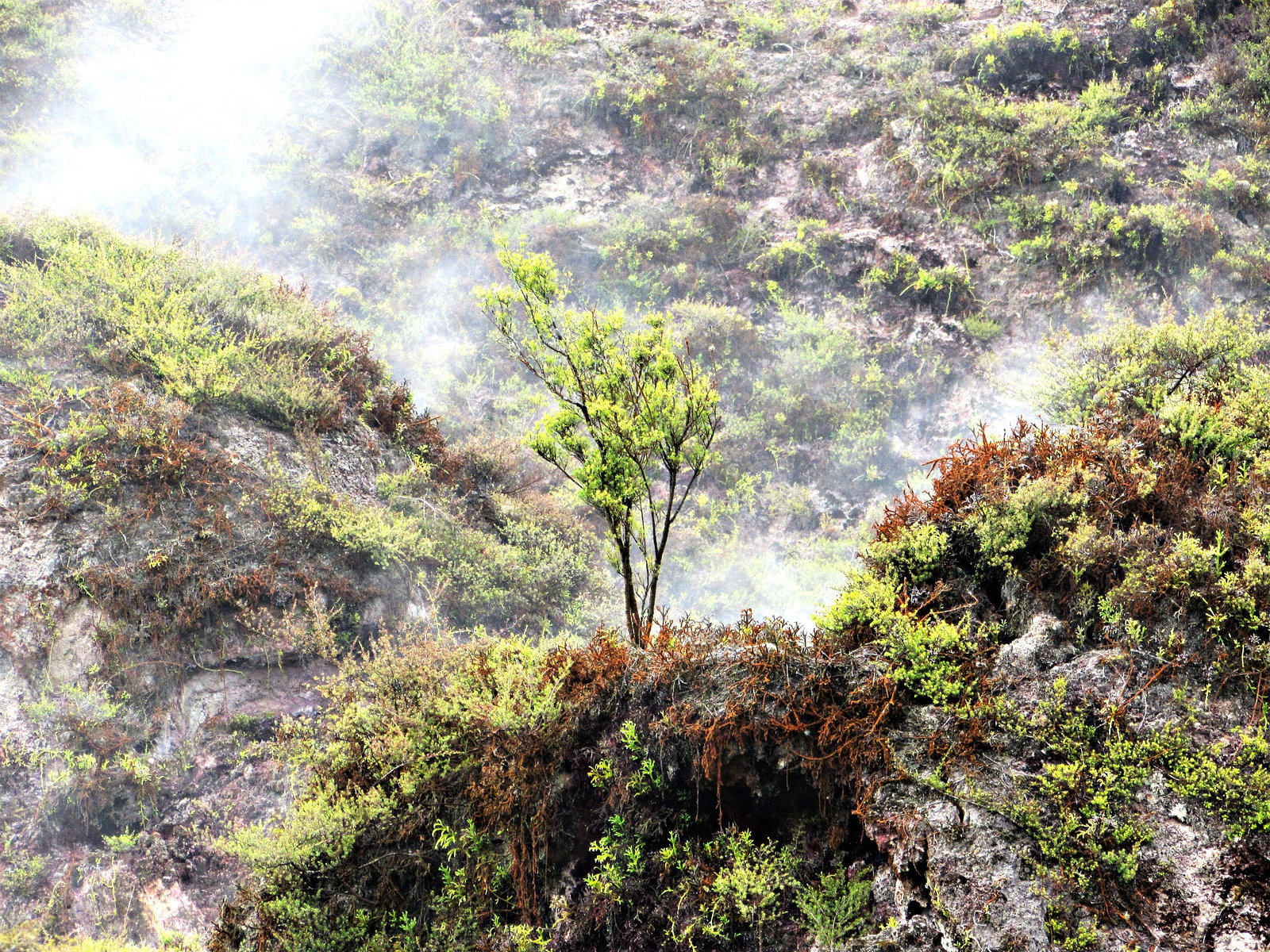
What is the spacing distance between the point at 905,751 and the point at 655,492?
35.3 feet

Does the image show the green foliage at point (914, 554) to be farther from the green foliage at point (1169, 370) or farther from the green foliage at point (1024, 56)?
the green foliage at point (1024, 56)

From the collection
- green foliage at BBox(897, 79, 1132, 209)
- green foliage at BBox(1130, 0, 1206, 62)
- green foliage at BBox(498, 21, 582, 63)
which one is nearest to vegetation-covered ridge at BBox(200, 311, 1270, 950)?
green foliage at BBox(897, 79, 1132, 209)

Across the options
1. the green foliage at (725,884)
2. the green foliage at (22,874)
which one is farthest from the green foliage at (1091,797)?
the green foliage at (22,874)

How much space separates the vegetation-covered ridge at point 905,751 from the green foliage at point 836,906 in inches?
0.5

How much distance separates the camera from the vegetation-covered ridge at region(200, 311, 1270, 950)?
9.96 ft

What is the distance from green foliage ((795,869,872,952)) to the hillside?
36 mm

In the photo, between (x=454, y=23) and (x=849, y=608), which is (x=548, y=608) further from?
(x=454, y=23)

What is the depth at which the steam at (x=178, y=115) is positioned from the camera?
14.7 meters

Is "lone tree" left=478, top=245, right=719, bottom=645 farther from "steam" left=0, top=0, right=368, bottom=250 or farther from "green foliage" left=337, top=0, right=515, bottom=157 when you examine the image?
"green foliage" left=337, top=0, right=515, bottom=157

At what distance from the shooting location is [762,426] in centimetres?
1432


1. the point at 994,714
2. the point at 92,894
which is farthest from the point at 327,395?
the point at 994,714

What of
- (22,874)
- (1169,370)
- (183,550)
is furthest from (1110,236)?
(22,874)

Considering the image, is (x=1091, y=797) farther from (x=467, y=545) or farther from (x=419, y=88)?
(x=419, y=88)

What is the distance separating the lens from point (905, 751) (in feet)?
11.9
